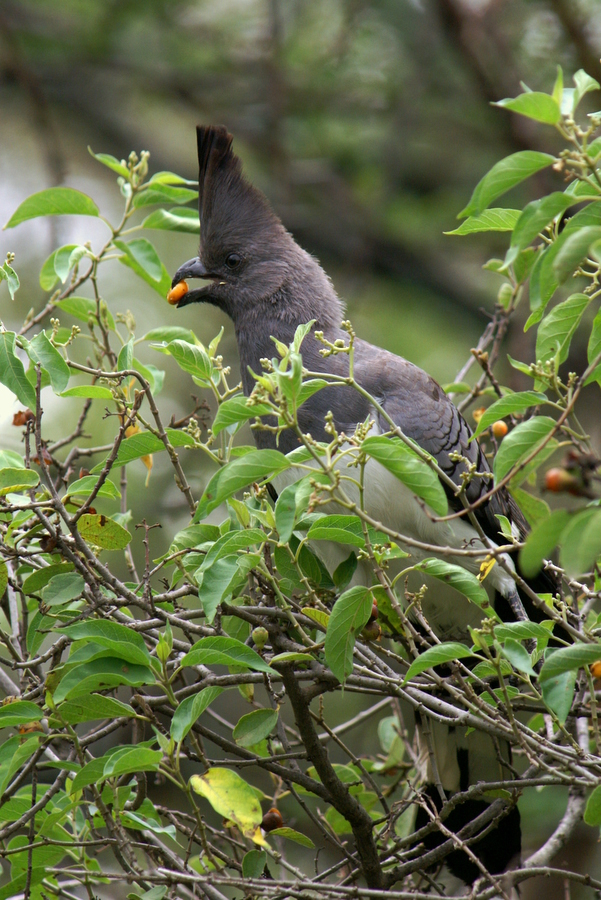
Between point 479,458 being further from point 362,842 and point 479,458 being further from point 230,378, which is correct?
point 230,378

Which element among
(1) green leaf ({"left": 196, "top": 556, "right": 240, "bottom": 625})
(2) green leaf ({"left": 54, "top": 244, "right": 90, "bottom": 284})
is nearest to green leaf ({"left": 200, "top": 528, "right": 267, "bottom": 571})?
(1) green leaf ({"left": 196, "top": 556, "right": 240, "bottom": 625})

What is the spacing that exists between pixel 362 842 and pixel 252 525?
41.1 inches

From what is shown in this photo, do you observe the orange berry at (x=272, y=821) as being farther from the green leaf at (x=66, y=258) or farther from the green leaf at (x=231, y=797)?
the green leaf at (x=66, y=258)

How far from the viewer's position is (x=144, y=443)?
2.35 metres

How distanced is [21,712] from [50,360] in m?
0.87

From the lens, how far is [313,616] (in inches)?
89.9

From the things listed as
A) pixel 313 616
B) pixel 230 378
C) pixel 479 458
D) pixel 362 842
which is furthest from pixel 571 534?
pixel 230 378

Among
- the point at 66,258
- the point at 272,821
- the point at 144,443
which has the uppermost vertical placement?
the point at 66,258

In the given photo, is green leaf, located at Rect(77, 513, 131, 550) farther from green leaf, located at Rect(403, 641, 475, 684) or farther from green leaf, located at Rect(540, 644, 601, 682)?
green leaf, located at Rect(540, 644, 601, 682)

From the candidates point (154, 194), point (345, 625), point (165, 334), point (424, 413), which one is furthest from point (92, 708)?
point (424, 413)

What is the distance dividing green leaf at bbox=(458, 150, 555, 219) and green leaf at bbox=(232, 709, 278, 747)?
1390mm

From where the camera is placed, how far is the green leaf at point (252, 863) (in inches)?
93.6

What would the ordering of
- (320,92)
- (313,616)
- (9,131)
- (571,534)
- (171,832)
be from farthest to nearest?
(9,131), (320,92), (171,832), (313,616), (571,534)

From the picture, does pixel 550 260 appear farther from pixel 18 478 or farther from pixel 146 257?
pixel 146 257
